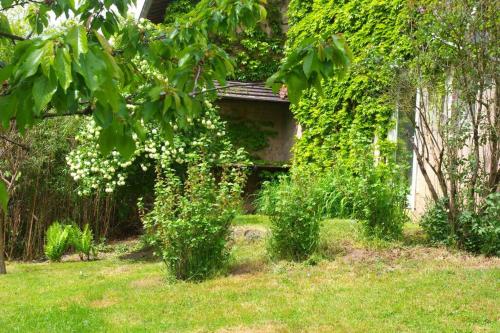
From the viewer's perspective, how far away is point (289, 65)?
2693mm

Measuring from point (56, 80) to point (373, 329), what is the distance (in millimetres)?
4058

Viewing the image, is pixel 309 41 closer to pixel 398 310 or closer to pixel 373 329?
pixel 373 329

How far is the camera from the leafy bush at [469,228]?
23.6 ft

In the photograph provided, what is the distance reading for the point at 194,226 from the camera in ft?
24.1

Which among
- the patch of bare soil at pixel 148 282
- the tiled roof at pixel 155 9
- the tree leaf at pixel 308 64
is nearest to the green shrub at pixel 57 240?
the patch of bare soil at pixel 148 282

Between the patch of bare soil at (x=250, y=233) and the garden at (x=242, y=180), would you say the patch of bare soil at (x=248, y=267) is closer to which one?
the garden at (x=242, y=180)

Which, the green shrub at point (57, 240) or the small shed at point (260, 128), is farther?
the small shed at point (260, 128)

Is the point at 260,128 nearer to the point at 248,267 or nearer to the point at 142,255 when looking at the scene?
the point at 142,255

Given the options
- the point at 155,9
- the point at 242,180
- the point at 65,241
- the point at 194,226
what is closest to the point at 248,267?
the point at 194,226

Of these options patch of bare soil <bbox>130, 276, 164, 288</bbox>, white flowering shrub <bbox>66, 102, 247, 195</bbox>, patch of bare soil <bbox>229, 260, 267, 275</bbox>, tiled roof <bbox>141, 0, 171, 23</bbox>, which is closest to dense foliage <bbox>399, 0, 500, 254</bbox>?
patch of bare soil <bbox>229, 260, 267, 275</bbox>

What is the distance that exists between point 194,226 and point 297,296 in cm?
166

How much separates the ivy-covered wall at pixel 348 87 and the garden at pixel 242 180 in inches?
1.8

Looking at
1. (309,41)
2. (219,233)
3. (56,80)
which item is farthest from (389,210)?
(56,80)

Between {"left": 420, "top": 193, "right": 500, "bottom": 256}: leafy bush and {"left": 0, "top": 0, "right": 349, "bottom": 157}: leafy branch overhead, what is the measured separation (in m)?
4.67
